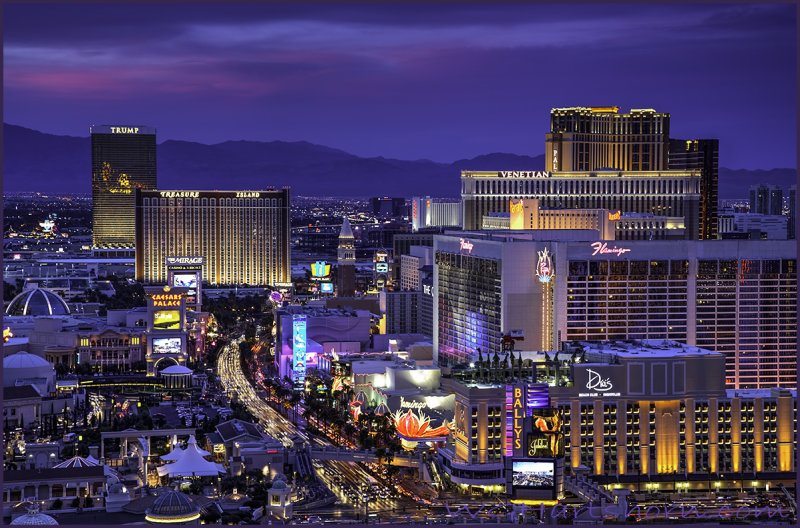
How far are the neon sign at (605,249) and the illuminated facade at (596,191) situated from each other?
21.6m

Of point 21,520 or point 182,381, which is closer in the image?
point 21,520

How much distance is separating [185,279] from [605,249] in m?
43.2

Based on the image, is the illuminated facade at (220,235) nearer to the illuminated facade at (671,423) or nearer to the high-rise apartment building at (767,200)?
the high-rise apartment building at (767,200)

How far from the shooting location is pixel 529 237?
62562 millimetres

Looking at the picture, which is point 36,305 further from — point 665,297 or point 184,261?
point 665,297

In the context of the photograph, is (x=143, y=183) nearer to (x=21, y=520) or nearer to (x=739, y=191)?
(x=739, y=191)

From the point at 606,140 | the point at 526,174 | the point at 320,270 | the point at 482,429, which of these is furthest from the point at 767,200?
the point at 482,429

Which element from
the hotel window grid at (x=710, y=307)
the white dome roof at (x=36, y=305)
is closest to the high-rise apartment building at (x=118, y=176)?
the white dome roof at (x=36, y=305)

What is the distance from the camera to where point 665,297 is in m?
54.1

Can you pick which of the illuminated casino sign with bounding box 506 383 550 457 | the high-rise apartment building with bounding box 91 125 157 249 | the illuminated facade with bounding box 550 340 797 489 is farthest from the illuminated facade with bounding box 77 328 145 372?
the high-rise apartment building with bounding box 91 125 157 249

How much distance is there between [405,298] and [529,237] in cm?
1904

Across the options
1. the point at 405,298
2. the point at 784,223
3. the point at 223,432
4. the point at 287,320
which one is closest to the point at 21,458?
the point at 223,432

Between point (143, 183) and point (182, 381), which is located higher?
point (143, 183)

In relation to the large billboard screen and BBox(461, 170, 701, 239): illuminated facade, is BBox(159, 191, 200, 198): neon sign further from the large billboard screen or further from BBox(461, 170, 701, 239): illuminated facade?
the large billboard screen
